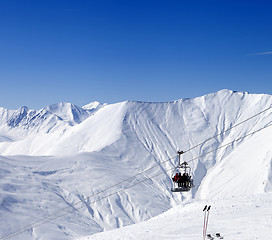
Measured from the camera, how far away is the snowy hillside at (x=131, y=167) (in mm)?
80562

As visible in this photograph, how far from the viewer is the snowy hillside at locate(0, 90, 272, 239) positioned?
8056 cm

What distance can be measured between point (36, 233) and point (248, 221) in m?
47.7

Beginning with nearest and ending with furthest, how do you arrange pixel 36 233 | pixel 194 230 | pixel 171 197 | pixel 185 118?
pixel 194 230 → pixel 36 233 → pixel 171 197 → pixel 185 118

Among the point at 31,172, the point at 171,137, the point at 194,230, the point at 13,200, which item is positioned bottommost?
the point at 194,230

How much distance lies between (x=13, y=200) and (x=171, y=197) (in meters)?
49.8

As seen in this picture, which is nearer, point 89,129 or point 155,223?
point 155,223

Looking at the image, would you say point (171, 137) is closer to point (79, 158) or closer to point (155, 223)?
point (79, 158)

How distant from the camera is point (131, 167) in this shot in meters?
126

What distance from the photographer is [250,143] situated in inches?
5094

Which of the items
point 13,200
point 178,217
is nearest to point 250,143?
point 13,200

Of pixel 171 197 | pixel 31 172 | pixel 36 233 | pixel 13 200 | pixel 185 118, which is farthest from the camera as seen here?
pixel 185 118

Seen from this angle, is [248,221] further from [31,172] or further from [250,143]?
[250,143]

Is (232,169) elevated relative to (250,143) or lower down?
lower down

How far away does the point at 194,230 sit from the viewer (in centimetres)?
3106
